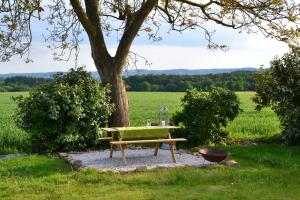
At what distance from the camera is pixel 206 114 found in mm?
15773

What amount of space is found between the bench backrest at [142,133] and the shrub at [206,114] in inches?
118

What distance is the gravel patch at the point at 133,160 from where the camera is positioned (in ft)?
38.9

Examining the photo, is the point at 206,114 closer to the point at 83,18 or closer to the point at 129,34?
the point at 129,34

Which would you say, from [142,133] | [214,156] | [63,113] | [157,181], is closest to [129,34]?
[63,113]

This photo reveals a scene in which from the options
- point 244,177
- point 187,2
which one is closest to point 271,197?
point 244,177

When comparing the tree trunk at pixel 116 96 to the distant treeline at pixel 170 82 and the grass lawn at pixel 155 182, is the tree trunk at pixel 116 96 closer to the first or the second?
the grass lawn at pixel 155 182

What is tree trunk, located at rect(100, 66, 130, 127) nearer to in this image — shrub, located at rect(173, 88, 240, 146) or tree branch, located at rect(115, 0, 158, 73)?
tree branch, located at rect(115, 0, 158, 73)

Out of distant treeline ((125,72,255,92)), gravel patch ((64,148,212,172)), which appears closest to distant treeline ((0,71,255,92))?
distant treeline ((125,72,255,92))

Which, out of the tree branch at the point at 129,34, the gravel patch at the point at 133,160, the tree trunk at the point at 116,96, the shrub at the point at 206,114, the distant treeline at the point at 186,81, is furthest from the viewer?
the distant treeline at the point at 186,81

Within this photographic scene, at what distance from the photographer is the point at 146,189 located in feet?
31.6

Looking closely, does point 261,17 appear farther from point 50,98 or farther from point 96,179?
point 96,179

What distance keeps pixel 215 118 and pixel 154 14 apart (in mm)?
4572

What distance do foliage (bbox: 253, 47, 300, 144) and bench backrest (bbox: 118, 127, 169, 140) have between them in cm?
421

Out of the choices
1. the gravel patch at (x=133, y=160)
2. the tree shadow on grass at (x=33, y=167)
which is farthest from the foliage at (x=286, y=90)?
the tree shadow on grass at (x=33, y=167)
